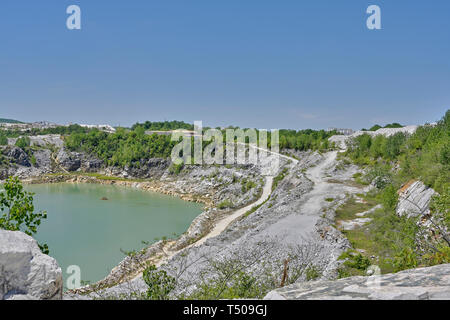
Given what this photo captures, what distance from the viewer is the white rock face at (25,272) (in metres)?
3.70

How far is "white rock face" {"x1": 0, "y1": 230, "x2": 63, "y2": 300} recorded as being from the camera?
12.1ft

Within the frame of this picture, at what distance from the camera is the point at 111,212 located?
36.2 metres

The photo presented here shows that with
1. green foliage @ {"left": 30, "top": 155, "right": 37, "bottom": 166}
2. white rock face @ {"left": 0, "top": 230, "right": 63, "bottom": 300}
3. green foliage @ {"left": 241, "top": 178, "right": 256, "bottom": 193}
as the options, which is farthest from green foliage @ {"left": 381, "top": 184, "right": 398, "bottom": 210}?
green foliage @ {"left": 30, "top": 155, "right": 37, "bottom": 166}

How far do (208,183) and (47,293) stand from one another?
4492cm

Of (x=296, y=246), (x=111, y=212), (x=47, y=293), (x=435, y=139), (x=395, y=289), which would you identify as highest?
(x=435, y=139)

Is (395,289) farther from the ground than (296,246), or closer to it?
farther from the ground

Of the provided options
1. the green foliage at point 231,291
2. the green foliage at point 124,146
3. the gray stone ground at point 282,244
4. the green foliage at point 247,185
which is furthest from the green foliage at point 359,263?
the green foliage at point 124,146

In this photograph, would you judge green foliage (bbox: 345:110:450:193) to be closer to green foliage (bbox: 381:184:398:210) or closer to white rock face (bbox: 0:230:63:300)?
green foliage (bbox: 381:184:398:210)

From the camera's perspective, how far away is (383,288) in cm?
357

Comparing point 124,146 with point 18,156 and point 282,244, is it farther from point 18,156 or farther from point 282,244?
point 282,244

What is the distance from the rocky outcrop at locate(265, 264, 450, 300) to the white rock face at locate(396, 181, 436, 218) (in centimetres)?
1007
